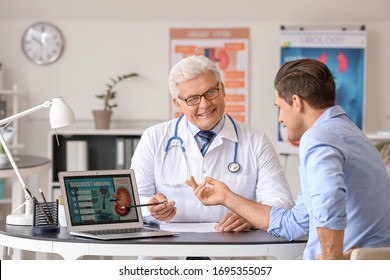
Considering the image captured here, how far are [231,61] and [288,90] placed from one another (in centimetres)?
474

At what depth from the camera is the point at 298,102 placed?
7.74 feet

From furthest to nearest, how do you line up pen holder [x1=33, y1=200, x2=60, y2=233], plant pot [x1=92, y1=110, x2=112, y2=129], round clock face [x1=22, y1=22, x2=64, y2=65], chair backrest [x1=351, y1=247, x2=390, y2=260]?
round clock face [x1=22, y1=22, x2=64, y2=65]
plant pot [x1=92, y1=110, x2=112, y2=129]
pen holder [x1=33, y1=200, x2=60, y2=233]
chair backrest [x1=351, y1=247, x2=390, y2=260]

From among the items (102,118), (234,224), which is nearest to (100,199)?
(234,224)

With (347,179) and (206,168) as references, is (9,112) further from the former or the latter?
(347,179)

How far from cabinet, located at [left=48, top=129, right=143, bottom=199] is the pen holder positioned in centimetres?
389

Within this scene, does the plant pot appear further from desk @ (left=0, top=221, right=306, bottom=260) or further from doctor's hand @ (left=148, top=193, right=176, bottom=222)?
desk @ (left=0, top=221, right=306, bottom=260)

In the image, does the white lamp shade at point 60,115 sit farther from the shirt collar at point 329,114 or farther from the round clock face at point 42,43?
the round clock face at point 42,43

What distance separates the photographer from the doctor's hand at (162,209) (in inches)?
120

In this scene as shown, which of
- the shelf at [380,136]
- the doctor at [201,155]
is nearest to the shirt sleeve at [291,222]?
the doctor at [201,155]

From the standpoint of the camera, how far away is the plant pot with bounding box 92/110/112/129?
686 cm

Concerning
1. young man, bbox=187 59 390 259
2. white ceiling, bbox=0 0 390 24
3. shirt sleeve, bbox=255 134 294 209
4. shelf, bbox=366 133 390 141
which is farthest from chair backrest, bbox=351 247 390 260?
white ceiling, bbox=0 0 390 24

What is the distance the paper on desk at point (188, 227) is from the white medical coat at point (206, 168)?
0.28 m

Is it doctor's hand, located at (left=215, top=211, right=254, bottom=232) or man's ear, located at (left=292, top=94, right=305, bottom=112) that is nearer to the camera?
man's ear, located at (left=292, top=94, right=305, bottom=112)

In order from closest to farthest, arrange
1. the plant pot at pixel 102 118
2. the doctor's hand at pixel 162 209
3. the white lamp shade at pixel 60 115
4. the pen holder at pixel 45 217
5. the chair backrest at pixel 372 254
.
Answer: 1. the chair backrest at pixel 372 254
2. the pen holder at pixel 45 217
3. the white lamp shade at pixel 60 115
4. the doctor's hand at pixel 162 209
5. the plant pot at pixel 102 118
